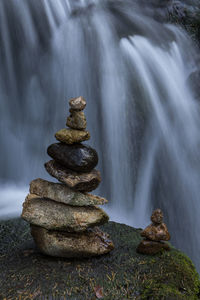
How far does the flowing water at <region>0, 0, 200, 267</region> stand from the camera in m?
9.10

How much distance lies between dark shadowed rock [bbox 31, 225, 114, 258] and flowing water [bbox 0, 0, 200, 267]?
13.1 ft

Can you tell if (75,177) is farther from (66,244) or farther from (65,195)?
(66,244)

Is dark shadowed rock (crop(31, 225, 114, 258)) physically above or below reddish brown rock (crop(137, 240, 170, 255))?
above

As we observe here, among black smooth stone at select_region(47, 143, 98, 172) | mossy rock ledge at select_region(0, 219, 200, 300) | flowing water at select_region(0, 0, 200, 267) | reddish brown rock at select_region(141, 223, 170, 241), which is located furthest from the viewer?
flowing water at select_region(0, 0, 200, 267)

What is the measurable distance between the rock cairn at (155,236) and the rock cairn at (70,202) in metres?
0.60

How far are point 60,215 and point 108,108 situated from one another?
18.2 ft

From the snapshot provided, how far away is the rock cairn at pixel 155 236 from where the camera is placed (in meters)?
4.71

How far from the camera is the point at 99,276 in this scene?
4.18 meters

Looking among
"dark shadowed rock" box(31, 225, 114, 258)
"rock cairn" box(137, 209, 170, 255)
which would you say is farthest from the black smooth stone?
"rock cairn" box(137, 209, 170, 255)

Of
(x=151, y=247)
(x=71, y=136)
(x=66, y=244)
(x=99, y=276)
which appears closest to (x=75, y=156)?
(x=71, y=136)

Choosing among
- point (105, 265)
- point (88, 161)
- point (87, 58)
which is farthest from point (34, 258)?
point (87, 58)

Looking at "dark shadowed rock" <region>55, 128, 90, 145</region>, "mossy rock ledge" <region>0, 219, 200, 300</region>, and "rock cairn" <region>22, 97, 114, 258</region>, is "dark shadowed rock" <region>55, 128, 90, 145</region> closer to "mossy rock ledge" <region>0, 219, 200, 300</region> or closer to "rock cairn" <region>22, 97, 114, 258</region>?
"rock cairn" <region>22, 97, 114, 258</region>

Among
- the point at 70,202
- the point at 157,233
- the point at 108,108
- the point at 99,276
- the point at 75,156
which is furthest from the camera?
the point at 108,108

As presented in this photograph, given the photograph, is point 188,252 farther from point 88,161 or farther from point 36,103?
point 36,103
